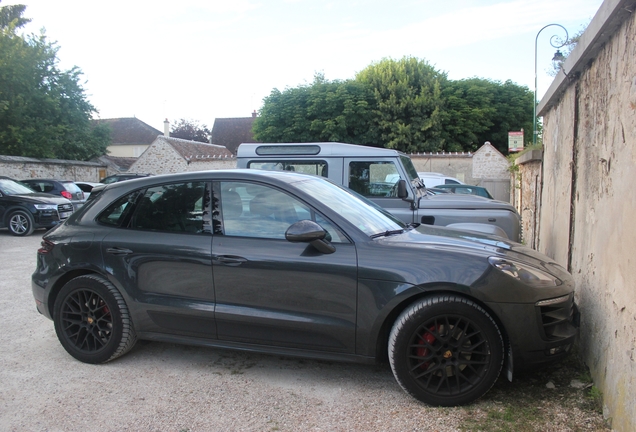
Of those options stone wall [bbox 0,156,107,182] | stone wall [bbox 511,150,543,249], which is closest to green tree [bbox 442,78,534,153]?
stone wall [bbox 0,156,107,182]

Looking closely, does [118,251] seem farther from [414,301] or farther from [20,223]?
[20,223]

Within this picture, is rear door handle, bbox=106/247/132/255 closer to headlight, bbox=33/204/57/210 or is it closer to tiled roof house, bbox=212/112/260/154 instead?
headlight, bbox=33/204/57/210

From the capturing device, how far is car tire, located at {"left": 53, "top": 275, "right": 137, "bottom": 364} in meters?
4.16

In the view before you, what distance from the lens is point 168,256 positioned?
402 centimetres

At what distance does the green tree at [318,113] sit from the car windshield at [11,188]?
846 inches

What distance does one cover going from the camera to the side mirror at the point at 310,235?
11.6 ft

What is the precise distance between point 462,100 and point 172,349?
34.9 metres

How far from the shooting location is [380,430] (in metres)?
3.15

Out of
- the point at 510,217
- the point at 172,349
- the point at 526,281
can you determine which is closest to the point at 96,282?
the point at 172,349

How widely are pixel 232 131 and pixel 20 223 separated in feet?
148

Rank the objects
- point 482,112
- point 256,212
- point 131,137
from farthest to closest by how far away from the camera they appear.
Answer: point 131,137
point 482,112
point 256,212

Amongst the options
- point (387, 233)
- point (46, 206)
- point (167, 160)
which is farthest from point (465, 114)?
point (387, 233)

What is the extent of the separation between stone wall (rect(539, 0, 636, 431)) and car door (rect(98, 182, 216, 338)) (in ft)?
9.25

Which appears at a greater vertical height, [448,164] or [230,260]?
[448,164]
